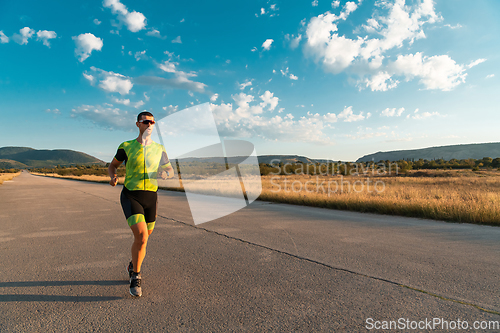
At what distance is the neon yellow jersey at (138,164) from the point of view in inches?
130

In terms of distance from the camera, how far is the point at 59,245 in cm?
564

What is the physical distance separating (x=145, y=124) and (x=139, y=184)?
2.51 feet

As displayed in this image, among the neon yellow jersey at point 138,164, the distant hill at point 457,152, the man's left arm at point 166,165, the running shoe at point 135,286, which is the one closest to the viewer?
the running shoe at point 135,286

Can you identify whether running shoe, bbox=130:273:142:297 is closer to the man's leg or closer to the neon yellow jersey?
the man's leg

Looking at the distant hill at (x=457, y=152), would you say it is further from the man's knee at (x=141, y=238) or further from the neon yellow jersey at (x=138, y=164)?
the man's knee at (x=141, y=238)

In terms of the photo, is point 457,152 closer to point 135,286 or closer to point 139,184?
point 139,184

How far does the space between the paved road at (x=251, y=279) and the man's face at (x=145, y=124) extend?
2041 mm

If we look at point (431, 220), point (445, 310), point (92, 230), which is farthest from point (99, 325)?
point (431, 220)

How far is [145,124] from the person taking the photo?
339 cm

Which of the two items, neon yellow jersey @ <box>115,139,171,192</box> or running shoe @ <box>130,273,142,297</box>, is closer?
running shoe @ <box>130,273,142,297</box>

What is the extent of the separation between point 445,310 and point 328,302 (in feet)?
3.85

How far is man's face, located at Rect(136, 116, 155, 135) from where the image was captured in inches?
133

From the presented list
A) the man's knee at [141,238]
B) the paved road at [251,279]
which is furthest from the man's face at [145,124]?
the paved road at [251,279]

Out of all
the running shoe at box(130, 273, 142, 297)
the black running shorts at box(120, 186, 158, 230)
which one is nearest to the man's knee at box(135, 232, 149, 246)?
the black running shorts at box(120, 186, 158, 230)
